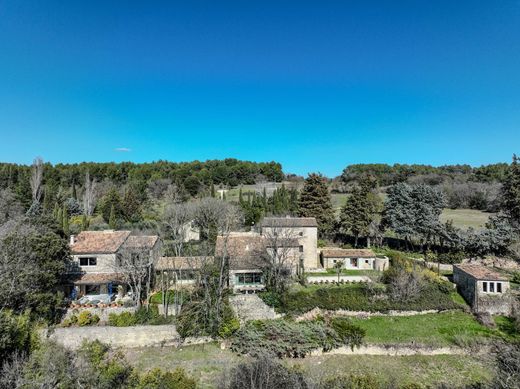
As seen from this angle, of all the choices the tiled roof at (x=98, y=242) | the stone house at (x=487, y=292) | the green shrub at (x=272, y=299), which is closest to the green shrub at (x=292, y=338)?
the green shrub at (x=272, y=299)

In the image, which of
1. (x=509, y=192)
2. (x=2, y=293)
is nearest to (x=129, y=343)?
(x=2, y=293)

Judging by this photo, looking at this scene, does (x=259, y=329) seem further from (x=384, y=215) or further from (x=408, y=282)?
(x=384, y=215)

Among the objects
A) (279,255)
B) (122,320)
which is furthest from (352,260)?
(122,320)

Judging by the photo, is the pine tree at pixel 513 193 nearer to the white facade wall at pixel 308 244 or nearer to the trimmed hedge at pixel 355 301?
the trimmed hedge at pixel 355 301

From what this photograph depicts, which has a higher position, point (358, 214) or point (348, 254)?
point (358, 214)

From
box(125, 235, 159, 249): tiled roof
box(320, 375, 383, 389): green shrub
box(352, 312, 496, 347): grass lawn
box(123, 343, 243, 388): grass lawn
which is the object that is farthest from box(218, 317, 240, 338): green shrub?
box(125, 235, 159, 249): tiled roof

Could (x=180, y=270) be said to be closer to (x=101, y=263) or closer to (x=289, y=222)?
(x=101, y=263)
